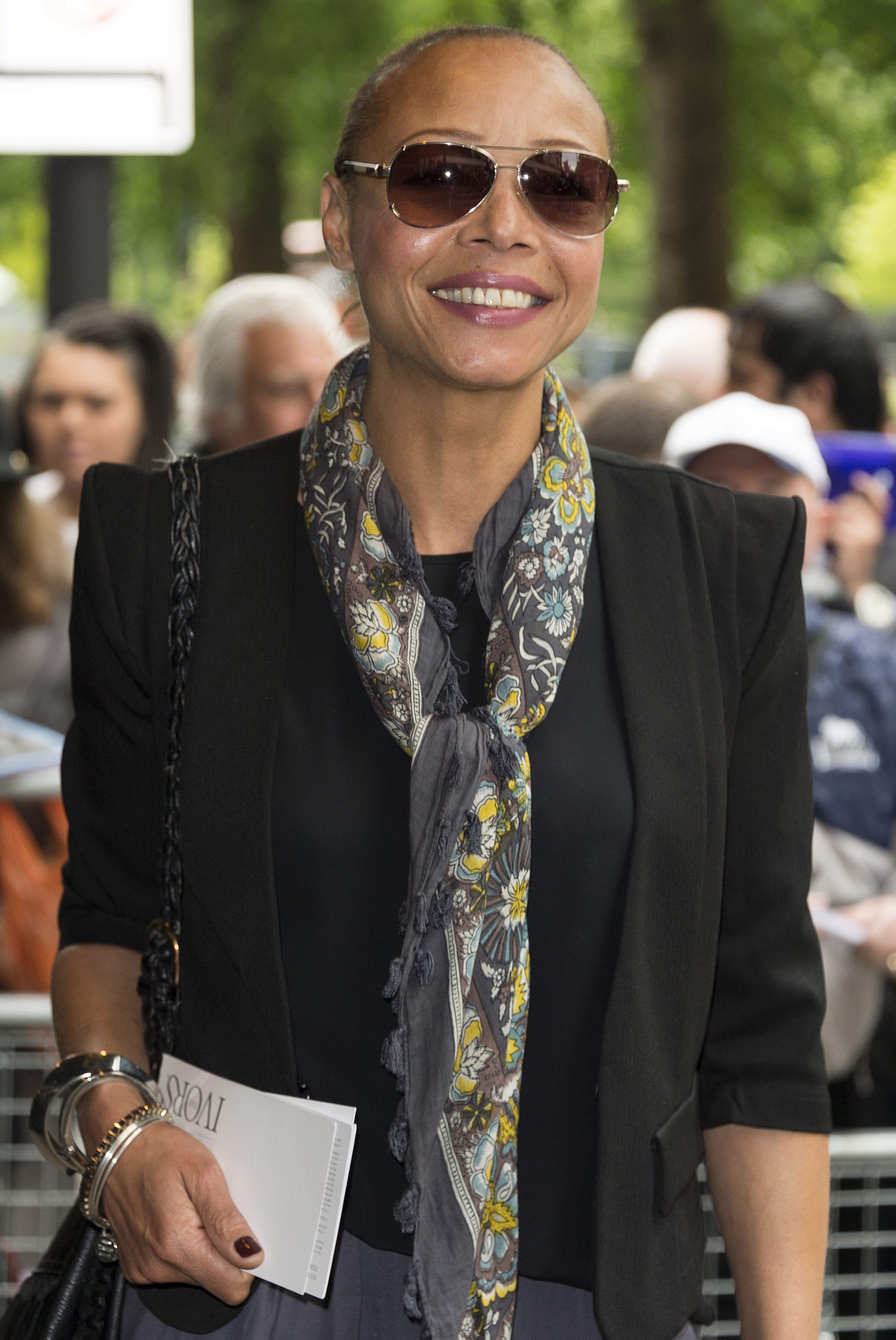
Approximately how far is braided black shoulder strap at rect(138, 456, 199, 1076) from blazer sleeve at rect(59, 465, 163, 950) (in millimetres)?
37

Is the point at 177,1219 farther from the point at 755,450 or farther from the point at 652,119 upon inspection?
the point at 652,119

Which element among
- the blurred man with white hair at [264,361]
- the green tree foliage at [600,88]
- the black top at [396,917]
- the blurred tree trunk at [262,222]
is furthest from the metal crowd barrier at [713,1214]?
the blurred tree trunk at [262,222]

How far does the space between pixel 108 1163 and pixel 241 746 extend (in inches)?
18.7

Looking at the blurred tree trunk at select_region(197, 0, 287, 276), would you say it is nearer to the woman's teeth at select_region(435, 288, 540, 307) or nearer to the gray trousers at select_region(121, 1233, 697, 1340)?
the woman's teeth at select_region(435, 288, 540, 307)

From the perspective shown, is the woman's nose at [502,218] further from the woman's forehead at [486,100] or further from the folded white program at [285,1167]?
the folded white program at [285,1167]

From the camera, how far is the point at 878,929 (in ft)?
11.3

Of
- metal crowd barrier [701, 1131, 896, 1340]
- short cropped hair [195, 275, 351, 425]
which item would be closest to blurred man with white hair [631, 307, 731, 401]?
short cropped hair [195, 275, 351, 425]

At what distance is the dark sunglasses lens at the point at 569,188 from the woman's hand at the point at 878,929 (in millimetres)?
1928

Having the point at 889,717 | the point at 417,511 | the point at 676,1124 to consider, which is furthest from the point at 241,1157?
the point at 889,717

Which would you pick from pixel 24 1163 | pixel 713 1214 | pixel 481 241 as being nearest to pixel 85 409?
pixel 24 1163

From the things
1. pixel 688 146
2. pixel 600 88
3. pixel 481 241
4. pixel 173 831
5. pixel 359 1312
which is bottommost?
pixel 359 1312

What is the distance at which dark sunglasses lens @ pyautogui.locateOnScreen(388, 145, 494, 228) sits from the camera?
1.90 metres

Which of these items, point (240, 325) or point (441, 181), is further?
point (240, 325)

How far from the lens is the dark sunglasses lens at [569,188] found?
1913mm
